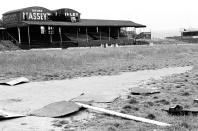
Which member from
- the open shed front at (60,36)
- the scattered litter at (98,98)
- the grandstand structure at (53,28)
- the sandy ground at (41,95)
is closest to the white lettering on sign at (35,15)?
the grandstand structure at (53,28)

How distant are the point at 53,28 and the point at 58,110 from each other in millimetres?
45983

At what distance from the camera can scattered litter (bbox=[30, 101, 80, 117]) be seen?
30.0ft

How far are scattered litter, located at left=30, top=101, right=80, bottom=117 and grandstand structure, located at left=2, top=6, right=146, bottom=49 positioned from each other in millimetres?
36494

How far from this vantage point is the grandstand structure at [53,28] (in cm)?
4912

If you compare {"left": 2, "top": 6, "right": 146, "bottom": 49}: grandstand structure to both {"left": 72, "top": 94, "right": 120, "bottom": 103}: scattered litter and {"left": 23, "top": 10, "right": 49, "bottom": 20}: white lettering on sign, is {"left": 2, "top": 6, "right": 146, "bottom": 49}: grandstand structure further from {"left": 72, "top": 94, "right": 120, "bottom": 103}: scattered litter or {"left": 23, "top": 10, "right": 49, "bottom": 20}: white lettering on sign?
{"left": 72, "top": 94, "right": 120, "bottom": 103}: scattered litter

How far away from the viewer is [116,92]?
13008 millimetres

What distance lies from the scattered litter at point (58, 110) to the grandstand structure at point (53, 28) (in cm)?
3649

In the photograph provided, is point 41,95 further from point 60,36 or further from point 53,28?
point 53,28

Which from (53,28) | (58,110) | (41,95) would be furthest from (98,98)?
(53,28)

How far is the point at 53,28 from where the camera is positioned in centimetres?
5466

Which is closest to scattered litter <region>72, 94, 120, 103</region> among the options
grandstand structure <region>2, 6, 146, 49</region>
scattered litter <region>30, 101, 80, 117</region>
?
scattered litter <region>30, 101, 80, 117</region>

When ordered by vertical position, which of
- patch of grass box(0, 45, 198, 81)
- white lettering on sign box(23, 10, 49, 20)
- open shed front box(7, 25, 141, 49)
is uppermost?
white lettering on sign box(23, 10, 49, 20)

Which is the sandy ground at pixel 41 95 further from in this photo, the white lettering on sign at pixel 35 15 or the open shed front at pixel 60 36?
the white lettering on sign at pixel 35 15

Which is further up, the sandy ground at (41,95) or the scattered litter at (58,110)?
the scattered litter at (58,110)
